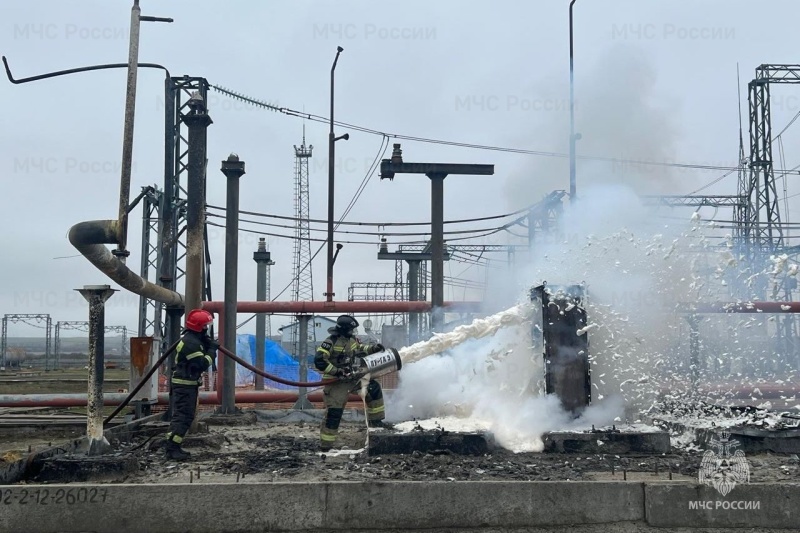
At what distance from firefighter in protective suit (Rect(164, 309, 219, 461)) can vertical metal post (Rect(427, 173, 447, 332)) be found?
501 cm

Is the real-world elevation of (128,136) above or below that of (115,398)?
above

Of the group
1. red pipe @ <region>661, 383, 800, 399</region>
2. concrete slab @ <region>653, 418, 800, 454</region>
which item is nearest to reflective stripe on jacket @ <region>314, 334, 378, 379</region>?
concrete slab @ <region>653, 418, 800, 454</region>

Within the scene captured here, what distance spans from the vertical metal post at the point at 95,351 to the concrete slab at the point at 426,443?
322 centimetres

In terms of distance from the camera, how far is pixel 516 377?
9703 millimetres

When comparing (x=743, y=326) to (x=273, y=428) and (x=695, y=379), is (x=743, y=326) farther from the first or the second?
(x=273, y=428)

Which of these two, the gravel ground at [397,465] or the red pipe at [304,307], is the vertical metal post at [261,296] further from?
the gravel ground at [397,465]

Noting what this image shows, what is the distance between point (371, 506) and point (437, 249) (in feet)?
23.6

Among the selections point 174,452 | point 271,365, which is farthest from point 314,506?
point 271,365

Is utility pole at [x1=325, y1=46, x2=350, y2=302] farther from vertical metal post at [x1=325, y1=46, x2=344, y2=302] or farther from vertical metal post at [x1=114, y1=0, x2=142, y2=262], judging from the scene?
A: vertical metal post at [x1=114, y1=0, x2=142, y2=262]

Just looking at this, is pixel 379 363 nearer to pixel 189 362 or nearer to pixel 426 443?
pixel 426 443

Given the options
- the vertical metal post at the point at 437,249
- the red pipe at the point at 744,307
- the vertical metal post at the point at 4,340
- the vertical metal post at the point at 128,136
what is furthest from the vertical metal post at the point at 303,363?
the vertical metal post at the point at 4,340

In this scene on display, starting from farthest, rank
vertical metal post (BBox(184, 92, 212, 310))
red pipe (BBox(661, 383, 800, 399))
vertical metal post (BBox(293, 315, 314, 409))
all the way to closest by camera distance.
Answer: red pipe (BBox(661, 383, 800, 399)) → vertical metal post (BBox(293, 315, 314, 409)) → vertical metal post (BBox(184, 92, 212, 310))

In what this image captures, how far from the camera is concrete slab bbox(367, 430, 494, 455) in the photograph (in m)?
8.06

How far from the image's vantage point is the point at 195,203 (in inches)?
388
